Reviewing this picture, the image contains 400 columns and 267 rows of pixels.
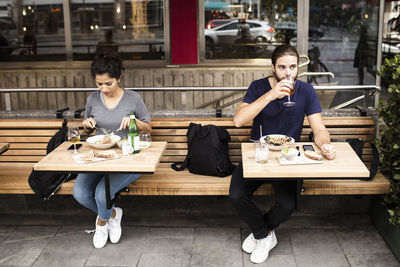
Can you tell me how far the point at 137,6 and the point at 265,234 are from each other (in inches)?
189

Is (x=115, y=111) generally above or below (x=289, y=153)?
above

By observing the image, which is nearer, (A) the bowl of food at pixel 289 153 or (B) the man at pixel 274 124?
(A) the bowl of food at pixel 289 153

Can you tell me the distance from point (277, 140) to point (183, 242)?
1105 mm

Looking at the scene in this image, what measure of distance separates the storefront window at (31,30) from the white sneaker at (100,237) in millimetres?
4413

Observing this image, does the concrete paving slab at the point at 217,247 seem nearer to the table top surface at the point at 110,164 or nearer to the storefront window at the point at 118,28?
the table top surface at the point at 110,164

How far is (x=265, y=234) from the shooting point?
3.41 meters

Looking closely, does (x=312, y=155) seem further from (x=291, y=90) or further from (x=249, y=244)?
(x=249, y=244)

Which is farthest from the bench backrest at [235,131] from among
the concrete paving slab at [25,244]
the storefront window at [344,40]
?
the storefront window at [344,40]

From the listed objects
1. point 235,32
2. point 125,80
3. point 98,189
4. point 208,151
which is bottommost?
point 98,189

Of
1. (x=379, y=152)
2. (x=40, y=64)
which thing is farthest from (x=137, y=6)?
(x=379, y=152)

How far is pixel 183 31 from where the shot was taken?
6.93 m

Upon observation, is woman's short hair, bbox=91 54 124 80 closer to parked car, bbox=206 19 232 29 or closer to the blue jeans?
the blue jeans

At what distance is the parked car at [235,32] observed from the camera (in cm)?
695

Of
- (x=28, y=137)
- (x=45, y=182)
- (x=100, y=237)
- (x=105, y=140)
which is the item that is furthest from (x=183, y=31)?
(x=100, y=237)
